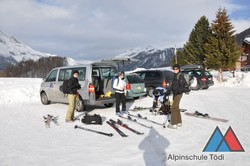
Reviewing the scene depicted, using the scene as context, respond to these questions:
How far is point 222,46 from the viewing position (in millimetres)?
30953

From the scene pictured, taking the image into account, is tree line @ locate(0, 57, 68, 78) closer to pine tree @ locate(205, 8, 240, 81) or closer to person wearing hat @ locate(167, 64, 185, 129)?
pine tree @ locate(205, 8, 240, 81)

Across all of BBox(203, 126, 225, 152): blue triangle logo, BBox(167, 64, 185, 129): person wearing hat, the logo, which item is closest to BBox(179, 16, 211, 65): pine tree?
BBox(167, 64, 185, 129): person wearing hat

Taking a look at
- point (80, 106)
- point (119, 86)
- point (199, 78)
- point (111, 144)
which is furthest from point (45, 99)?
point (199, 78)

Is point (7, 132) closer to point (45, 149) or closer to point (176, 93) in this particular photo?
point (45, 149)

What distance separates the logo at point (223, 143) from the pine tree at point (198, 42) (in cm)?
3612

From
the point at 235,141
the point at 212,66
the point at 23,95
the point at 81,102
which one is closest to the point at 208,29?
the point at 212,66

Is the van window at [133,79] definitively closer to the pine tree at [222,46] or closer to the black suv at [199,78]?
the black suv at [199,78]

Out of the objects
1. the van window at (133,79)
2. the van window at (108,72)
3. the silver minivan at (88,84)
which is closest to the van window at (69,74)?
the silver minivan at (88,84)

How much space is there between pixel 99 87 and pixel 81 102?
3.72 ft

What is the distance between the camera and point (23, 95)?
671 inches

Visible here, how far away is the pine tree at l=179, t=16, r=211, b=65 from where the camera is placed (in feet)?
136

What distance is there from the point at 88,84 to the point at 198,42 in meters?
35.1

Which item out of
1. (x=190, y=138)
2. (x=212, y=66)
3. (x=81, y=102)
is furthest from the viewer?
(x=212, y=66)

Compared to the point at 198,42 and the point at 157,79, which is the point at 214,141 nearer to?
the point at 157,79
